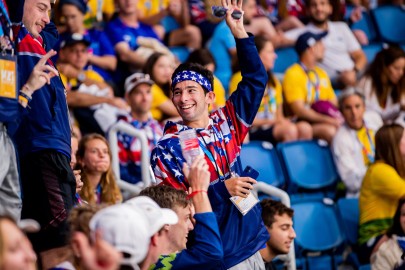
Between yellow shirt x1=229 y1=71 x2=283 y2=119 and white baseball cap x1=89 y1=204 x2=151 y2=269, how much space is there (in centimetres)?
553

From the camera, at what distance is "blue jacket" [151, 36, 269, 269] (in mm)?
5426

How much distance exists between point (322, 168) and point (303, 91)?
1.16 metres

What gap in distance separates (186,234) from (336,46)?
6285 mm

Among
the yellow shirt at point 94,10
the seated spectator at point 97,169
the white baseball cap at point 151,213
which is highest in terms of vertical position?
the yellow shirt at point 94,10

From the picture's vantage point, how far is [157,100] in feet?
28.2

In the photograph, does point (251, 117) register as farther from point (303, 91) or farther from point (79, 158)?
point (303, 91)

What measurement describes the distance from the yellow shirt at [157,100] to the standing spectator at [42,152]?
3.41 metres

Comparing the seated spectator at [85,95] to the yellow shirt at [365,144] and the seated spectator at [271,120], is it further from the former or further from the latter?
the yellow shirt at [365,144]

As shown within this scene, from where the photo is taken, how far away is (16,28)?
505 cm

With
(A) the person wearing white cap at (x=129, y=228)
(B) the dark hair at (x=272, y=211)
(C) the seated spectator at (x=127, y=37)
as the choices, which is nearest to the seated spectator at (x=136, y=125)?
(C) the seated spectator at (x=127, y=37)

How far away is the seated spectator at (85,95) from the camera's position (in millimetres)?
Answer: 8062

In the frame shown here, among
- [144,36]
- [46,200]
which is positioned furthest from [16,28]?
[144,36]

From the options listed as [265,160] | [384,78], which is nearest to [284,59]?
[384,78]

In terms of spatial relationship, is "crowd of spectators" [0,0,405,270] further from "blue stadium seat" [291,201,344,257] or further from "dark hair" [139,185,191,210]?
"blue stadium seat" [291,201,344,257]
